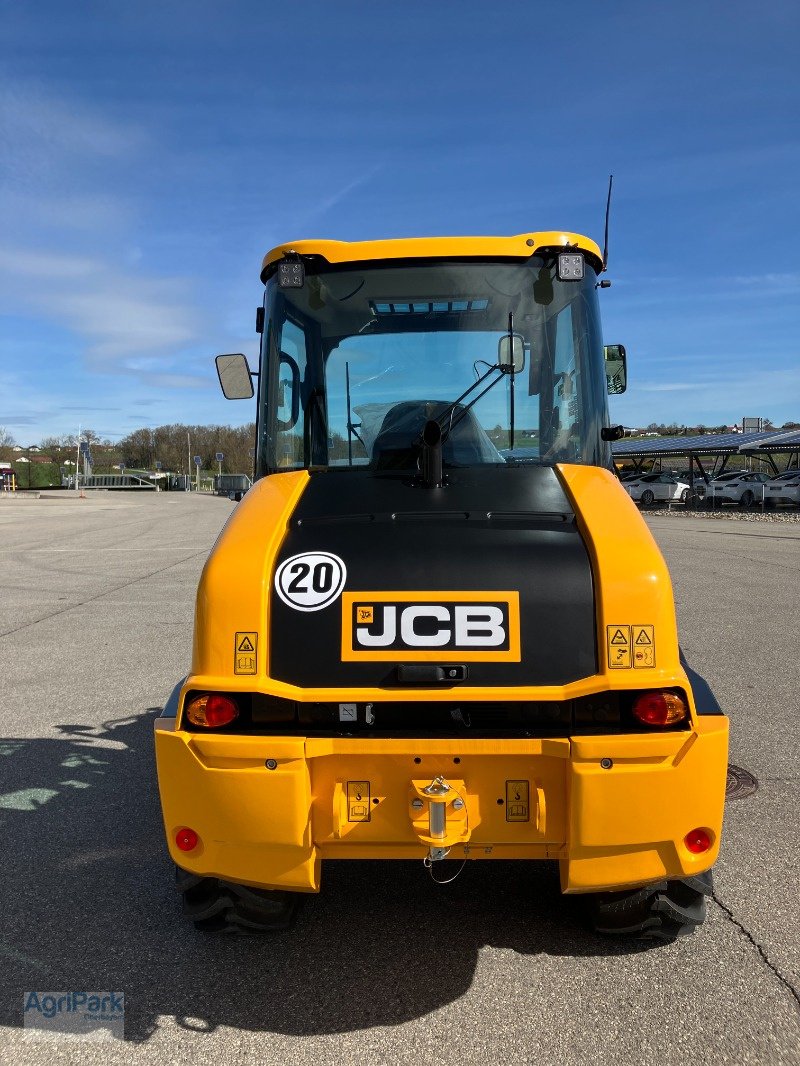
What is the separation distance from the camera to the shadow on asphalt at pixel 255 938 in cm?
273

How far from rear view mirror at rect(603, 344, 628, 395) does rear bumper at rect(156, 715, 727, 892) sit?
1808 mm

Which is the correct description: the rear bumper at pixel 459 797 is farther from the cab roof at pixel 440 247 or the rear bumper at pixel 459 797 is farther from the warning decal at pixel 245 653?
the cab roof at pixel 440 247

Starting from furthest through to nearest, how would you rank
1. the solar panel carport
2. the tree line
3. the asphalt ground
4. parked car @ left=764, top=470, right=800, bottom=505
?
the tree line → the solar panel carport → parked car @ left=764, top=470, right=800, bottom=505 → the asphalt ground

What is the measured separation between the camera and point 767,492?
123 ft

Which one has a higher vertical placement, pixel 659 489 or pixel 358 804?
pixel 659 489

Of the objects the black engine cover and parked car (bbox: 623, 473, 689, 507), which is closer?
the black engine cover

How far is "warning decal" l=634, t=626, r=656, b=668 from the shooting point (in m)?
2.62

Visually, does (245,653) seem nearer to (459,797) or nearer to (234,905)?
(459,797)

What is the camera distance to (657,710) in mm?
2605

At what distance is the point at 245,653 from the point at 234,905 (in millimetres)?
948

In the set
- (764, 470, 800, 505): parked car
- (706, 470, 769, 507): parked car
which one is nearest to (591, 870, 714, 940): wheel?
(764, 470, 800, 505): parked car

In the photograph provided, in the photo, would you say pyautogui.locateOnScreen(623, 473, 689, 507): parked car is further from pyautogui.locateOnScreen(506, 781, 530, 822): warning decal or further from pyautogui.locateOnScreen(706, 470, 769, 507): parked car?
pyautogui.locateOnScreen(506, 781, 530, 822): warning decal

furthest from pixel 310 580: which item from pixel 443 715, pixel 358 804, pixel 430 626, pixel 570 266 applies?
pixel 570 266

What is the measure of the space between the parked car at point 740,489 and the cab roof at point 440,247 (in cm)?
3746
